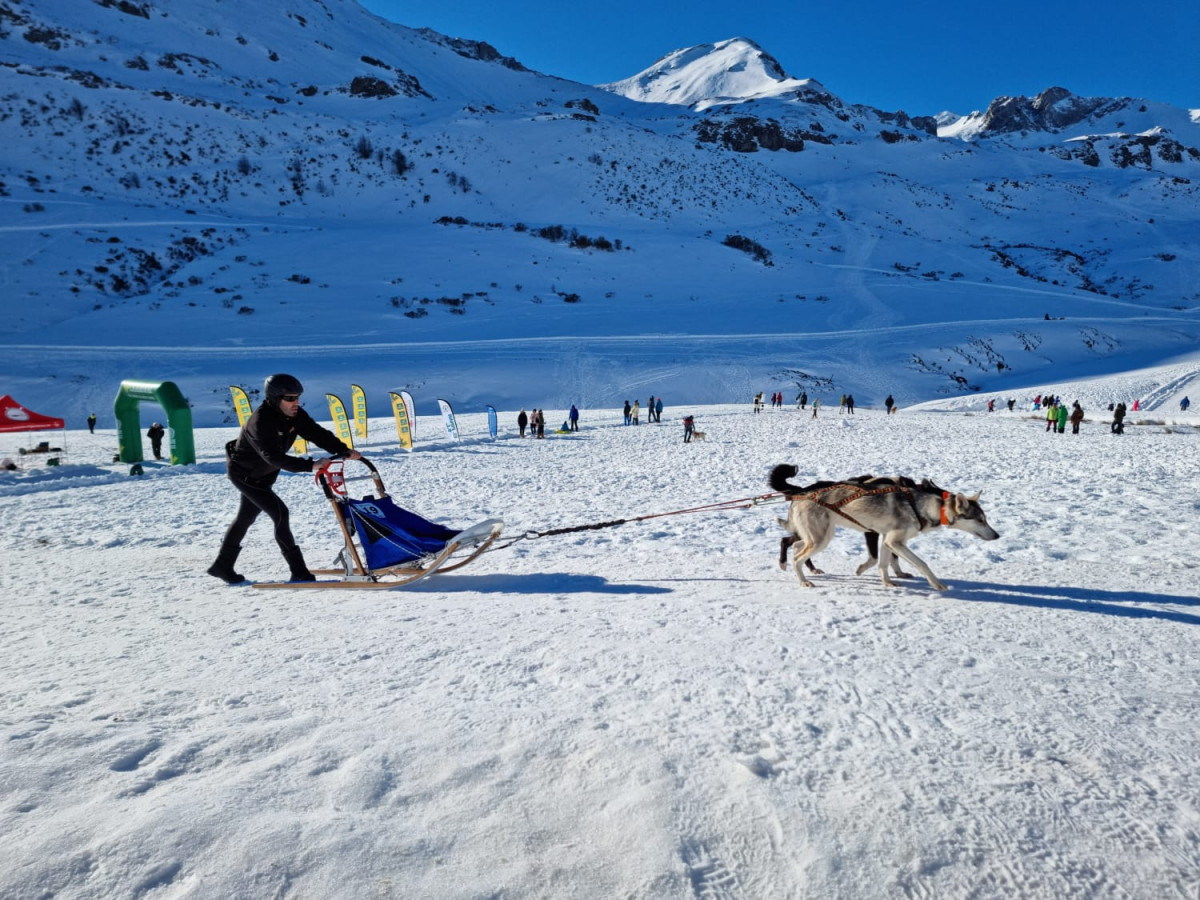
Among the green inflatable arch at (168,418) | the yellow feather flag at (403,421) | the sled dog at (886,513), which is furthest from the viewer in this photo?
the yellow feather flag at (403,421)

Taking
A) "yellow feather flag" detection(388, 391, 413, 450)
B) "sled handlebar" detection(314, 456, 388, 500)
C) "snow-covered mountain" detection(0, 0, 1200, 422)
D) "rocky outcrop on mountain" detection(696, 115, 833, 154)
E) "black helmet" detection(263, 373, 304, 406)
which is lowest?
"yellow feather flag" detection(388, 391, 413, 450)

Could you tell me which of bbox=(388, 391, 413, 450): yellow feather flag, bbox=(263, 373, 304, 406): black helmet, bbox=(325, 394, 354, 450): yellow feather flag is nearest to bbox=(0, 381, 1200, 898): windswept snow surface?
bbox=(263, 373, 304, 406): black helmet

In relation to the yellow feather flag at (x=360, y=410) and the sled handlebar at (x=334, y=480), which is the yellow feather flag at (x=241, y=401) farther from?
the sled handlebar at (x=334, y=480)

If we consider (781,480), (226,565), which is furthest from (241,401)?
(781,480)

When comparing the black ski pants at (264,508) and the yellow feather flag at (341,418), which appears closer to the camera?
the black ski pants at (264,508)

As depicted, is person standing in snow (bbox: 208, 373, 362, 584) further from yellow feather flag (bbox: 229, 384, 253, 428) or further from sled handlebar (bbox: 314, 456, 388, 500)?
yellow feather flag (bbox: 229, 384, 253, 428)

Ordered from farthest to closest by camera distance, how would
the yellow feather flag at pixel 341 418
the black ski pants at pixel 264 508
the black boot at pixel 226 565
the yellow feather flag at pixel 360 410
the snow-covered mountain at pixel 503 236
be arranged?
the snow-covered mountain at pixel 503 236 < the yellow feather flag at pixel 360 410 < the yellow feather flag at pixel 341 418 < the black boot at pixel 226 565 < the black ski pants at pixel 264 508

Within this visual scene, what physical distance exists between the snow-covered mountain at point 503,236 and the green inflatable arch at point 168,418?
20.1 meters

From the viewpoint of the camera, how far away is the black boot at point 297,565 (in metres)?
5.38

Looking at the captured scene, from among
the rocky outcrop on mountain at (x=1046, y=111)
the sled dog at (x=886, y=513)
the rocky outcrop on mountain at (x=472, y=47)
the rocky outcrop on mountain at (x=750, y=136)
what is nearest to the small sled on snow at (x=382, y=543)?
the sled dog at (x=886, y=513)

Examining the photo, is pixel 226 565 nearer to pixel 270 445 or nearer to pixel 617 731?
pixel 270 445

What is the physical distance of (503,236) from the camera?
70.1 metres

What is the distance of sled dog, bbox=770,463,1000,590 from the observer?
189 inches

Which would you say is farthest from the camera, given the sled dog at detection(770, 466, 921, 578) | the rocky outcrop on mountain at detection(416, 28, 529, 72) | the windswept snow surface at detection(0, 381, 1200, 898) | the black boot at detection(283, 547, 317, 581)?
the rocky outcrop on mountain at detection(416, 28, 529, 72)
